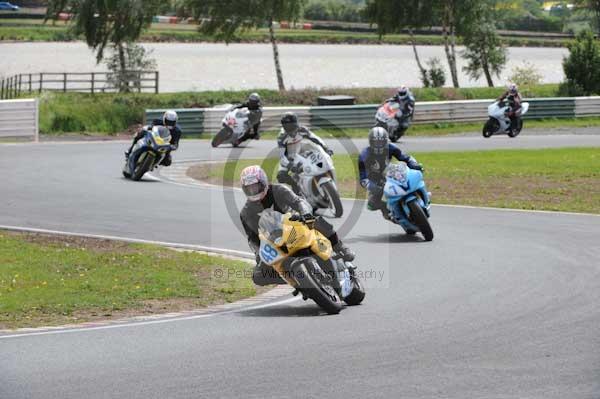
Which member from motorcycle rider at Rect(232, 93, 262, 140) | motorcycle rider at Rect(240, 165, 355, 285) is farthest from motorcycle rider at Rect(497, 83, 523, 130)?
motorcycle rider at Rect(240, 165, 355, 285)

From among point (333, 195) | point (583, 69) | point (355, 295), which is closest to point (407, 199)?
point (333, 195)

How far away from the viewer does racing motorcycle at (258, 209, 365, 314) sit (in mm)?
10812

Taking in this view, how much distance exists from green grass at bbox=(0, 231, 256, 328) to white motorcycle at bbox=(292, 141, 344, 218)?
3124mm

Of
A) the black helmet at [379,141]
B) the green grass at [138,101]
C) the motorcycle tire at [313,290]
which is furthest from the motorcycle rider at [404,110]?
the motorcycle tire at [313,290]

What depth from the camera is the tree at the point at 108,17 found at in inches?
1756

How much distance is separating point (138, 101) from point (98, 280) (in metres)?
26.9

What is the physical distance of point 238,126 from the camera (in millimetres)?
31875

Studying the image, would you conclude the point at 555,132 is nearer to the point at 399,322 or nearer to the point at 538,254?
the point at 538,254

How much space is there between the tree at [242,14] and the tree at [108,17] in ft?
7.97

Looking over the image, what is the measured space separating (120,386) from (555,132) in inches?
1200

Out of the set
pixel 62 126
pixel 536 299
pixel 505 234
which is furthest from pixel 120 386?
pixel 62 126

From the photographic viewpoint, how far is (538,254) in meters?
14.5

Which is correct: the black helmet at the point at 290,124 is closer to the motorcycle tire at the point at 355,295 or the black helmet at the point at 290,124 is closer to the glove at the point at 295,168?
the glove at the point at 295,168

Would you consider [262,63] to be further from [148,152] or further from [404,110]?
[148,152]
